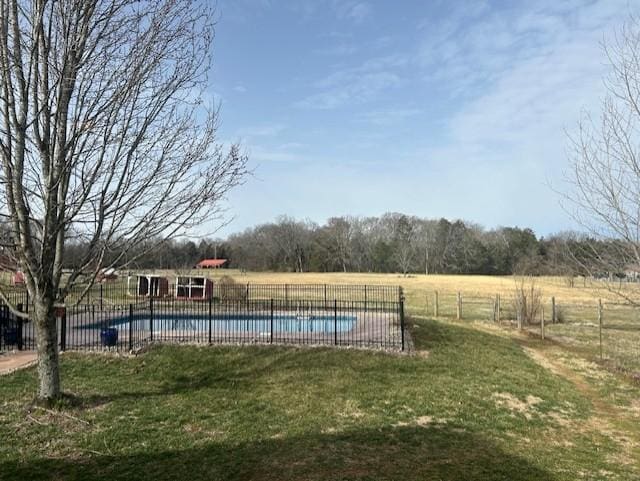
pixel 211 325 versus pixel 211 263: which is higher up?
pixel 211 263

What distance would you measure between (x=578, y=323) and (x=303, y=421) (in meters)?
20.7

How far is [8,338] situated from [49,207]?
8093 millimetres

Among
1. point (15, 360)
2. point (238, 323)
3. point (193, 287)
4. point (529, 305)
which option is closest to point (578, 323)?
point (529, 305)

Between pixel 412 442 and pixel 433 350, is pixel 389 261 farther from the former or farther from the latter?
pixel 412 442

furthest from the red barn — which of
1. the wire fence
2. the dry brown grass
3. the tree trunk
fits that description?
the tree trunk

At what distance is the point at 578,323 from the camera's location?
79.5 ft

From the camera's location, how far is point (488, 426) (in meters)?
8.01

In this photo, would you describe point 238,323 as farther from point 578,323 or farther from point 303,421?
point 578,323

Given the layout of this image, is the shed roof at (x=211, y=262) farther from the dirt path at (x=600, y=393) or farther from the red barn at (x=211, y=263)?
the dirt path at (x=600, y=393)

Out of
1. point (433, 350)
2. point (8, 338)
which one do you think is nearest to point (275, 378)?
point (433, 350)

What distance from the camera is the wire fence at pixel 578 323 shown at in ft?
52.6

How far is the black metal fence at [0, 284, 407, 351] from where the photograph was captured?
13000mm

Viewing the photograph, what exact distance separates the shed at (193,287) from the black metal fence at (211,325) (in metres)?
0.63

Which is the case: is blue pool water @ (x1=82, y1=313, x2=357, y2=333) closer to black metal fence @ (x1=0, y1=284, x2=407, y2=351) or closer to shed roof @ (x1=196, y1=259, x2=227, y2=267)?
black metal fence @ (x1=0, y1=284, x2=407, y2=351)
